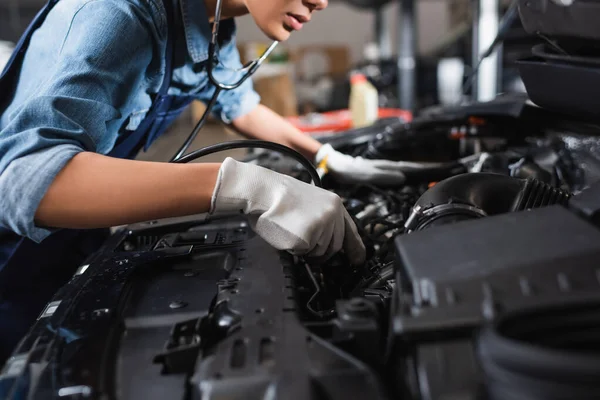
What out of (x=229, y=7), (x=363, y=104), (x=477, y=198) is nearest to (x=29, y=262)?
(x=229, y=7)

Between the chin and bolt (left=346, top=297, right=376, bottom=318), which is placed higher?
the chin

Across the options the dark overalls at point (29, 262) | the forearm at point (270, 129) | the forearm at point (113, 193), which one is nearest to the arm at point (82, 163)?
the forearm at point (113, 193)

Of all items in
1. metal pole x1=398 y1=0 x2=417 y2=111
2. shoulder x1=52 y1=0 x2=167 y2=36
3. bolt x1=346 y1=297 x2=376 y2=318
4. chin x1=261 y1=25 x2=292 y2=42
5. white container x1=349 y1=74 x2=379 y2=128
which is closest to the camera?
bolt x1=346 y1=297 x2=376 y2=318

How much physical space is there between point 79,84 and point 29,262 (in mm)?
423

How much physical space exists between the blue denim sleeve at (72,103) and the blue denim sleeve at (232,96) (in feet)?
1.54

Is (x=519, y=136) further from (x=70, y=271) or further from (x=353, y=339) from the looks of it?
(x=70, y=271)

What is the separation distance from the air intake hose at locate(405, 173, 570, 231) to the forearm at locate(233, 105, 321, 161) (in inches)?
27.9

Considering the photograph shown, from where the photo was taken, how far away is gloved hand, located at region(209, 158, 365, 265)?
737 millimetres

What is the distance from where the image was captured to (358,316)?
1.74ft

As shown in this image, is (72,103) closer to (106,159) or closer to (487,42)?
(106,159)

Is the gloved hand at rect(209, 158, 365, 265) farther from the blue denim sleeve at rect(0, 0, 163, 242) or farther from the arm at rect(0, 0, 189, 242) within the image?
the blue denim sleeve at rect(0, 0, 163, 242)

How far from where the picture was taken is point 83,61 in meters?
0.73

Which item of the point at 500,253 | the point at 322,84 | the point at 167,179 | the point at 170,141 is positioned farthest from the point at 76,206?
the point at 170,141

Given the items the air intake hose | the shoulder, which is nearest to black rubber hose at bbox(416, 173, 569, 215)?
the air intake hose
